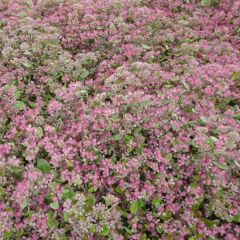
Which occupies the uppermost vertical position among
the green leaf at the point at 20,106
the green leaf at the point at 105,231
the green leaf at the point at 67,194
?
the green leaf at the point at 20,106

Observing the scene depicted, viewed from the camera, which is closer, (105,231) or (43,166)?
(105,231)

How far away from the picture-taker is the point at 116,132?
3.34 metres

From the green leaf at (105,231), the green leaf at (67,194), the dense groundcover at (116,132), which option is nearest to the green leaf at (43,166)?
the dense groundcover at (116,132)

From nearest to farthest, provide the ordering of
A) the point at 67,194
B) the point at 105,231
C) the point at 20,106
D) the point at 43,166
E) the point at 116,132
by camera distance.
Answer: the point at 105,231, the point at 67,194, the point at 43,166, the point at 116,132, the point at 20,106

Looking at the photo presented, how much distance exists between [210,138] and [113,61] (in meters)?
1.64

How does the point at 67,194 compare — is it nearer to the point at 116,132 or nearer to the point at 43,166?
the point at 43,166

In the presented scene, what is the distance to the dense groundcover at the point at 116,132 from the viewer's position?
2914 millimetres

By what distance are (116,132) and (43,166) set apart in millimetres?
688

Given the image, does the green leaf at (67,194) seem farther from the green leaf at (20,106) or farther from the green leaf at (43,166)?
the green leaf at (20,106)

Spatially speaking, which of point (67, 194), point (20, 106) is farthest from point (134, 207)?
point (20, 106)

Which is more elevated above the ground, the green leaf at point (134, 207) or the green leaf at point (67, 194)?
the green leaf at point (67, 194)

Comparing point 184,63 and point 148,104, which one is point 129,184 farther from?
point 184,63

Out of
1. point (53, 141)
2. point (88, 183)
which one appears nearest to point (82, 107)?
point (53, 141)

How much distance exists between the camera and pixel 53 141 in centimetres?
328
